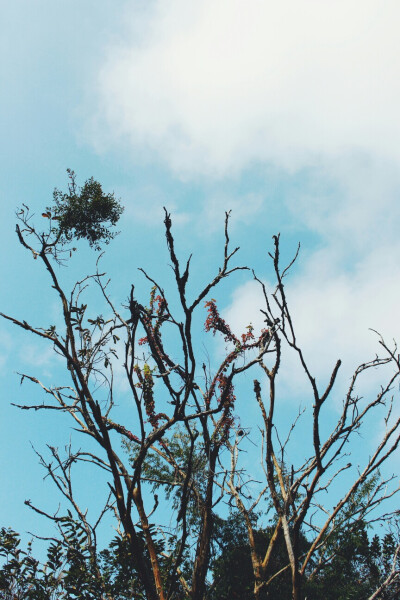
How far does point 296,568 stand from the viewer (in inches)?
252

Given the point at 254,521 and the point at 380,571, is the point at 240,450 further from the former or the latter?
the point at 380,571

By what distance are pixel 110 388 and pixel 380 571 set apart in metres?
8.47

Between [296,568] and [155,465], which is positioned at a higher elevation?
[155,465]

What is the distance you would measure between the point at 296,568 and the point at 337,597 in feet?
15.0

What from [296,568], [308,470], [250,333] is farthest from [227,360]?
[296,568]

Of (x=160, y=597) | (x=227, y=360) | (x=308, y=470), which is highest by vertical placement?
(x=227, y=360)

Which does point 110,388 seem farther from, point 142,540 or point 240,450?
point 240,450

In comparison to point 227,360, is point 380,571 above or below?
below

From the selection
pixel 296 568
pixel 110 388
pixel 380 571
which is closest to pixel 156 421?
pixel 110 388

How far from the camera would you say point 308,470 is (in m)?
7.92

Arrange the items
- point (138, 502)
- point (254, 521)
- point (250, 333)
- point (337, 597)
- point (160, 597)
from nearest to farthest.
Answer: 1. point (160, 597)
2. point (138, 502)
3. point (337, 597)
4. point (250, 333)
5. point (254, 521)

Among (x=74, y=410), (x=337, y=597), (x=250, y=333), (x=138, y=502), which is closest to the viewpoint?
(x=138, y=502)

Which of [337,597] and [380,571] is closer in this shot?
[337,597]

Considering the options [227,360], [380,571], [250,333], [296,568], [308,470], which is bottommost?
[296,568]
